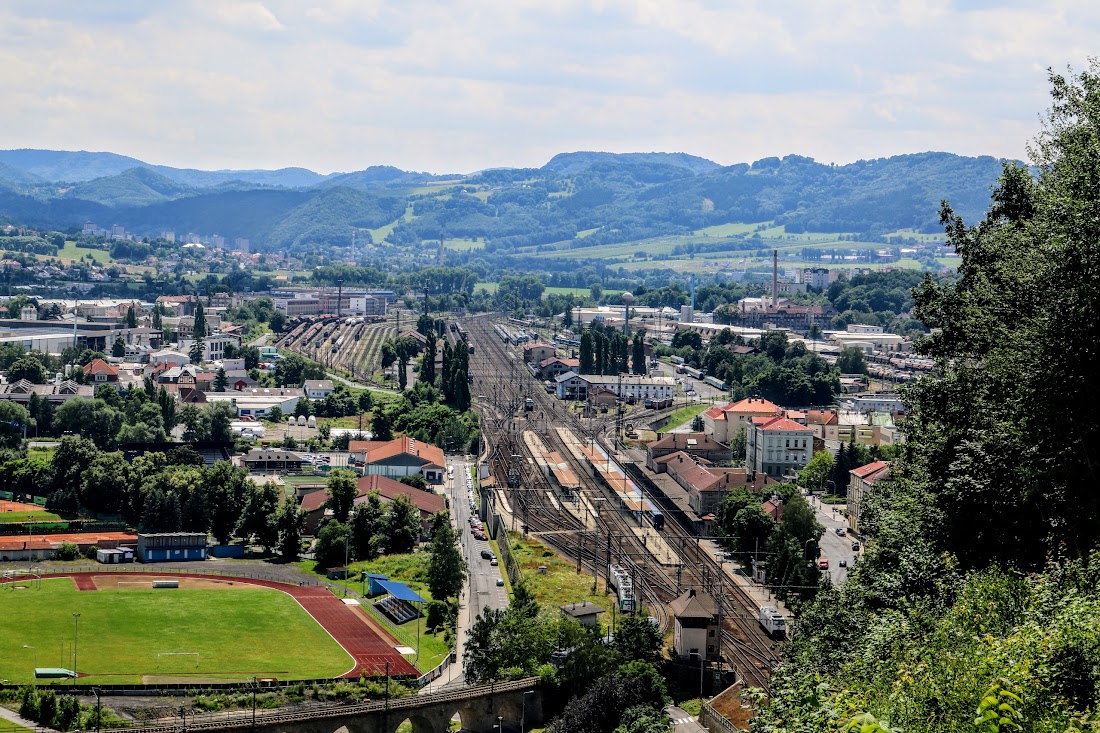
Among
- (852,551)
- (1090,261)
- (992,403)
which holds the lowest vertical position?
(852,551)

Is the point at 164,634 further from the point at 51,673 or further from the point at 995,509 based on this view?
the point at 995,509

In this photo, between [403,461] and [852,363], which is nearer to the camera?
[403,461]

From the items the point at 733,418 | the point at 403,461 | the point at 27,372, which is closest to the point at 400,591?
the point at 403,461

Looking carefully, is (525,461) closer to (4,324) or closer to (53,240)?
(4,324)

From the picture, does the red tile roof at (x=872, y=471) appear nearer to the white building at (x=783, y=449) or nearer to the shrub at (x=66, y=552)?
the white building at (x=783, y=449)

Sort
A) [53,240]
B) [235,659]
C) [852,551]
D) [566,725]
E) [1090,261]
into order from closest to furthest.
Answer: [1090,261] < [566,725] < [235,659] < [852,551] < [53,240]

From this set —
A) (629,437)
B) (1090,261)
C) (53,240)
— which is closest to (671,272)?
(53,240)
